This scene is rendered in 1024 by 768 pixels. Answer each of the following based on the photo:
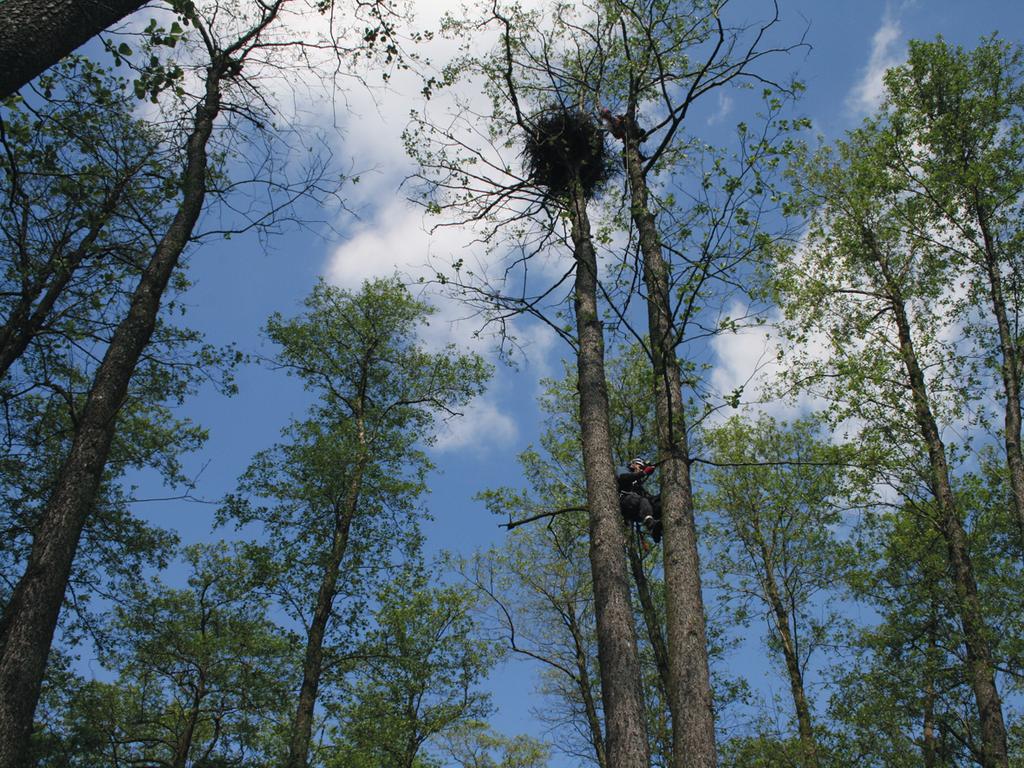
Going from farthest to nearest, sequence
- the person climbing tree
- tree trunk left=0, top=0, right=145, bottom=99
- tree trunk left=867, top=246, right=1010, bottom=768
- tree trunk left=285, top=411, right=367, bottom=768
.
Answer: tree trunk left=285, top=411, right=367, bottom=768 < tree trunk left=867, top=246, right=1010, bottom=768 < the person climbing tree < tree trunk left=0, top=0, right=145, bottom=99

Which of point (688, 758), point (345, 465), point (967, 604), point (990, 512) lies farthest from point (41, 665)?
point (990, 512)

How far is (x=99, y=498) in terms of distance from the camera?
11250mm

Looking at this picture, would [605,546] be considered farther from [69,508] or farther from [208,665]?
[208,665]

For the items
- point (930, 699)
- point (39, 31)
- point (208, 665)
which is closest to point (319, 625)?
point (208, 665)

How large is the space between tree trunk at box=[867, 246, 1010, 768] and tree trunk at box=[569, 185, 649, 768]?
257 inches

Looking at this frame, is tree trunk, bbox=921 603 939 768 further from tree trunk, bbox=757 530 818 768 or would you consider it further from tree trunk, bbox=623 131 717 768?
tree trunk, bbox=623 131 717 768

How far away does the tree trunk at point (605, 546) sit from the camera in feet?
14.5

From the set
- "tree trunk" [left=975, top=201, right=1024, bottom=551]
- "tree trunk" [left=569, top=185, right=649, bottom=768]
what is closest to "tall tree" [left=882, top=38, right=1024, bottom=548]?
"tree trunk" [left=975, top=201, right=1024, bottom=551]

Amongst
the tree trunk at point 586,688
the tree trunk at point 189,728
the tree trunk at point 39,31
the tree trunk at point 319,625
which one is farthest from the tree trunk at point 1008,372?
the tree trunk at point 189,728

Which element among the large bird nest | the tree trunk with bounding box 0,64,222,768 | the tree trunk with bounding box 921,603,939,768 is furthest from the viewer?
the tree trunk with bounding box 921,603,939,768

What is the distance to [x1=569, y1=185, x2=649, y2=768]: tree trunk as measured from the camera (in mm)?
4414

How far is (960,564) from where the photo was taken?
10219mm

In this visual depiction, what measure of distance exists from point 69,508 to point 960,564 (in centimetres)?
1094

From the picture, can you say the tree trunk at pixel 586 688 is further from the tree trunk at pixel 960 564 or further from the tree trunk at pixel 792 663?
the tree trunk at pixel 960 564
